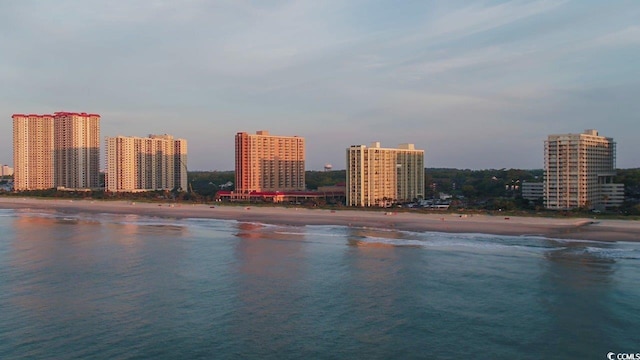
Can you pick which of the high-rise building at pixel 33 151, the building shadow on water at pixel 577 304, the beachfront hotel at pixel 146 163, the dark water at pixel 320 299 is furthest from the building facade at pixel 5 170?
the building shadow on water at pixel 577 304

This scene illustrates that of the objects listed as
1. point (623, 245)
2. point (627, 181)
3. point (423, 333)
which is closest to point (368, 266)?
point (423, 333)

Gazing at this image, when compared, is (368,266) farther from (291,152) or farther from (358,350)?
(291,152)

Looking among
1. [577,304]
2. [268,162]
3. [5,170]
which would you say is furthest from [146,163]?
[5,170]

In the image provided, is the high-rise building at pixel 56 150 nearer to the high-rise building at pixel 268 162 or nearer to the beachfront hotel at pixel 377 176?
the high-rise building at pixel 268 162

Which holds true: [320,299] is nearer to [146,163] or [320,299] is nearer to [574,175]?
[574,175]

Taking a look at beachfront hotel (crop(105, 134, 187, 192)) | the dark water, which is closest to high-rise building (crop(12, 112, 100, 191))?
beachfront hotel (crop(105, 134, 187, 192))
